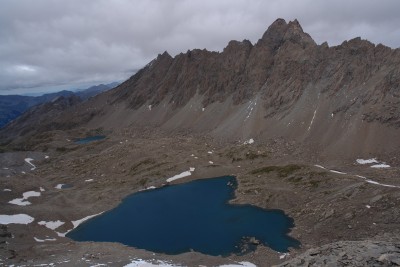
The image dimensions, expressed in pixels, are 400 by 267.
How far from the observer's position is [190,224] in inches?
3361

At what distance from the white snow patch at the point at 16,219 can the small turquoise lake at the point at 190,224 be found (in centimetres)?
1035

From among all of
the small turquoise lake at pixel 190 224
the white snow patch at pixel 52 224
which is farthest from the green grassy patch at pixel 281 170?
the white snow patch at pixel 52 224

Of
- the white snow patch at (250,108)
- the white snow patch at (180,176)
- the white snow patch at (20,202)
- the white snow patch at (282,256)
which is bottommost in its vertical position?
the white snow patch at (282,256)

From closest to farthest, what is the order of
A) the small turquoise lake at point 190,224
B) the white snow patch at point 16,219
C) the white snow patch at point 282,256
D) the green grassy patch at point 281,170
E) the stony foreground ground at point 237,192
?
the stony foreground ground at point 237,192 → the white snow patch at point 282,256 → the small turquoise lake at point 190,224 → the white snow patch at point 16,219 → the green grassy patch at point 281,170

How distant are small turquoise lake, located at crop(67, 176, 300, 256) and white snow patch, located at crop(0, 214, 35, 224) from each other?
1035 cm

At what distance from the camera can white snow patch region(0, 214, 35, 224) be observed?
8531 cm

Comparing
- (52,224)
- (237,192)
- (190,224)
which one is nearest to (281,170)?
(237,192)

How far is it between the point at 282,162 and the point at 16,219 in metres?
76.6

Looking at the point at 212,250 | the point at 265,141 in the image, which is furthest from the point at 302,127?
the point at 212,250

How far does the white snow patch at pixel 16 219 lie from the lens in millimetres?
85312

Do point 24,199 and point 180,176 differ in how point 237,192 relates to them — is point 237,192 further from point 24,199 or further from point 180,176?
point 24,199

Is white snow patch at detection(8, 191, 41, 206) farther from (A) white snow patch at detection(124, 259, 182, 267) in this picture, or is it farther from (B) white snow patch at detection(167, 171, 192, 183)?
(A) white snow patch at detection(124, 259, 182, 267)

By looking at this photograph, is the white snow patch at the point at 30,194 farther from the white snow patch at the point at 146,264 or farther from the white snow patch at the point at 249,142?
the white snow patch at the point at 249,142

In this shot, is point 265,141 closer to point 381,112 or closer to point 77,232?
point 381,112
